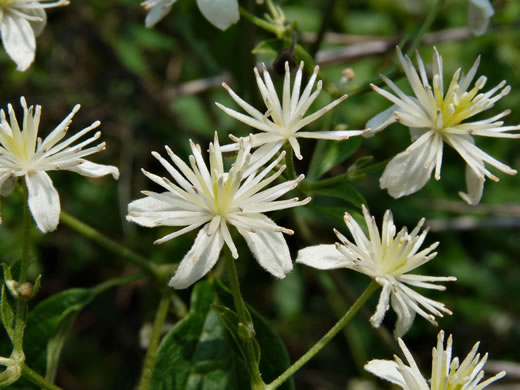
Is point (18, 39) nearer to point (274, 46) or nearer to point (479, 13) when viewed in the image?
point (274, 46)

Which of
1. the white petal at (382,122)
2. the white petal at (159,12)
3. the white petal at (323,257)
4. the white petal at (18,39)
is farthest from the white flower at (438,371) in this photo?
the white petal at (18,39)

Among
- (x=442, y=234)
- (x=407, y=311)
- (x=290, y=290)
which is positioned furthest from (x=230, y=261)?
(x=442, y=234)

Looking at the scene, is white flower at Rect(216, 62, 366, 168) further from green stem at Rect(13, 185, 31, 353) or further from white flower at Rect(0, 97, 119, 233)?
green stem at Rect(13, 185, 31, 353)

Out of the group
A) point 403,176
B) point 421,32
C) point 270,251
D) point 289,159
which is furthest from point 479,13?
point 270,251

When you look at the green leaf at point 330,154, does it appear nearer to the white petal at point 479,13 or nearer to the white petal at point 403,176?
the white petal at point 403,176

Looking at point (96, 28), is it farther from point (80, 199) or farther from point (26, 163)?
point (26, 163)

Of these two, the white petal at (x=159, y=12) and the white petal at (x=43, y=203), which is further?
the white petal at (x=159, y=12)

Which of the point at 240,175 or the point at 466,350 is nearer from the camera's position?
the point at 240,175
